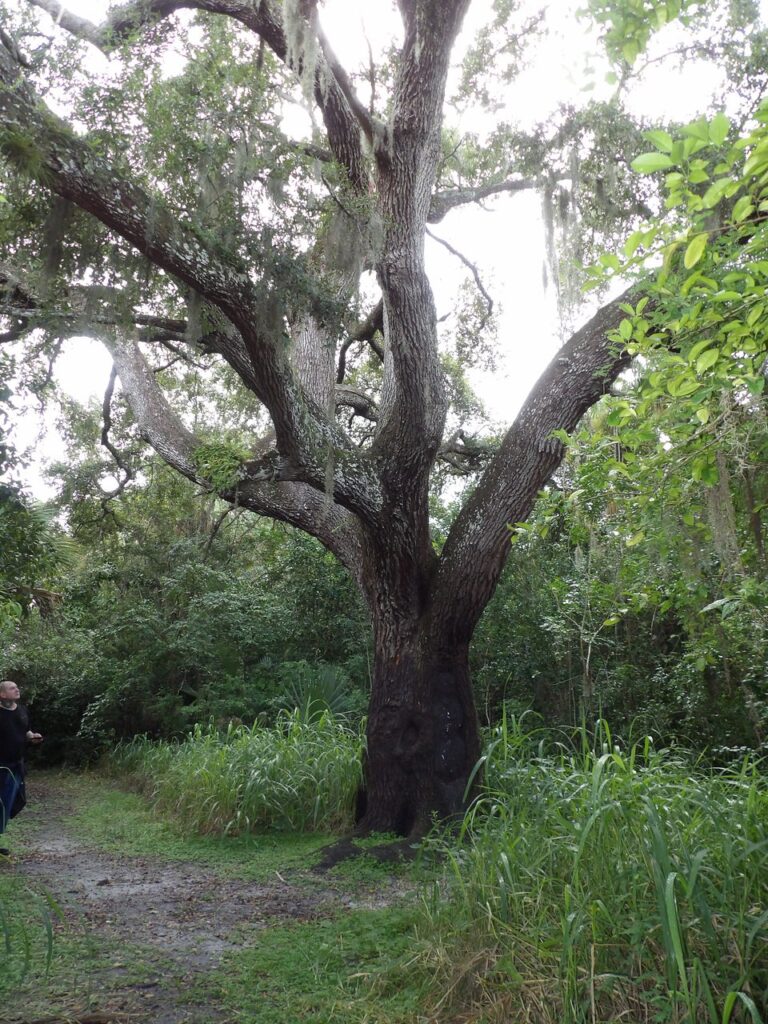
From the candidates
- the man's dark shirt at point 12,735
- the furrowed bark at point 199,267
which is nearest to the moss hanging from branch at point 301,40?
the furrowed bark at point 199,267

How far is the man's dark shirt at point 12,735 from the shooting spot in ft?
20.7

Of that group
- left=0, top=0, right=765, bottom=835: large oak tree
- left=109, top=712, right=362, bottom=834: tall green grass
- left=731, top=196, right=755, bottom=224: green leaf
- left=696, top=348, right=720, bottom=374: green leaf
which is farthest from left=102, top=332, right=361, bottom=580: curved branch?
left=731, top=196, right=755, bottom=224: green leaf

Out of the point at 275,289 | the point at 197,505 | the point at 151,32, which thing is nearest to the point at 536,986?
the point at 275,289

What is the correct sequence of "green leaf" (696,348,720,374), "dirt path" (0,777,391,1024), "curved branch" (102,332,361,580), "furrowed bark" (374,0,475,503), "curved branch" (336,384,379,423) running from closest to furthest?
"green leaf" (696,348,720,374)
"dirt path" (0,777,391,1024)
"furrowed bark" (374,0,475,503)
"curved branch" (102,332,361,580)
"curved branch" (336,384,379,423)

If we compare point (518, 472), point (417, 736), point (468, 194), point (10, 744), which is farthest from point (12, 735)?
point (468, 194)

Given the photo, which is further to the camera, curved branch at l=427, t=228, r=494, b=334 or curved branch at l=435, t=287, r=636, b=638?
curved branch at l=427, t=228, r=494, b=334

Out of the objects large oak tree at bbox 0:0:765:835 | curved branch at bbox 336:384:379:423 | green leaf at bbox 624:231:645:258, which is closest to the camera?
green leaf at bbox 624:231:645:258

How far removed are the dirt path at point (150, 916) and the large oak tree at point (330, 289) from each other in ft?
4.87

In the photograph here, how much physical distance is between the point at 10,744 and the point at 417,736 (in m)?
3.12

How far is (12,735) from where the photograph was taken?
20.8ft

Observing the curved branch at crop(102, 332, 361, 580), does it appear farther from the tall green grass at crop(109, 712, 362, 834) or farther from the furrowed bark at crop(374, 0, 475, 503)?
the tall green grass at crop(109, 712, 362, 834)

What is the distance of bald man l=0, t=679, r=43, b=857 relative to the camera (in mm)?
6328

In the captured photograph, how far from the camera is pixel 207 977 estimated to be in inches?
155

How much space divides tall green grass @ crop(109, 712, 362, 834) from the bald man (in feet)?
5.15
